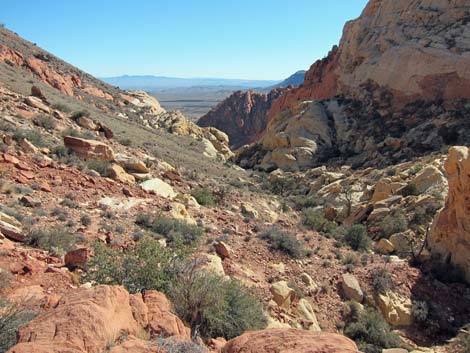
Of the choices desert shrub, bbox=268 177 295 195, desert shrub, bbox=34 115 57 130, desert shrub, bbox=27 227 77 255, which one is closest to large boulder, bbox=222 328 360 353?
desert shrub, bbox=27 227 77 255

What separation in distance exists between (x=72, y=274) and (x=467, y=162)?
10450mm

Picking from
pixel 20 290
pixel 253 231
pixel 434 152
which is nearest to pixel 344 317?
pixel 253 231

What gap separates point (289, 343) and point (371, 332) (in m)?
5.01

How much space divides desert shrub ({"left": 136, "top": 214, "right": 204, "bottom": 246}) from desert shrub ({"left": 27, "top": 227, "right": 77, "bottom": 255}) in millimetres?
2132

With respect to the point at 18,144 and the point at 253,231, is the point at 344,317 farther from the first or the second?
the point at 18,144

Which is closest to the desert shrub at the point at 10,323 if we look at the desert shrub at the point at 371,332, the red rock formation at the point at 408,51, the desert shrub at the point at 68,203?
the desert shrub at the point at 68,203

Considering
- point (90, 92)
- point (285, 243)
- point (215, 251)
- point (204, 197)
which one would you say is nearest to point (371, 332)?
point (285, 243)

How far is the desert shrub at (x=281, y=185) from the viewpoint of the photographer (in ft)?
84.0

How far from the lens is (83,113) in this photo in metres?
18.5

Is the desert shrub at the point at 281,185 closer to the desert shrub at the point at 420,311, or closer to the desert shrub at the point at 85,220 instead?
the desert shrub at the point at 420,311

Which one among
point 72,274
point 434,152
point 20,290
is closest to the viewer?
point 20,290

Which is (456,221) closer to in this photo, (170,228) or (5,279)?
(170,228)

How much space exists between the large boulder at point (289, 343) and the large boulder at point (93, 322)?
0.65 metres

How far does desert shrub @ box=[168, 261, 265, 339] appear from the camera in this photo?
5512 mm
